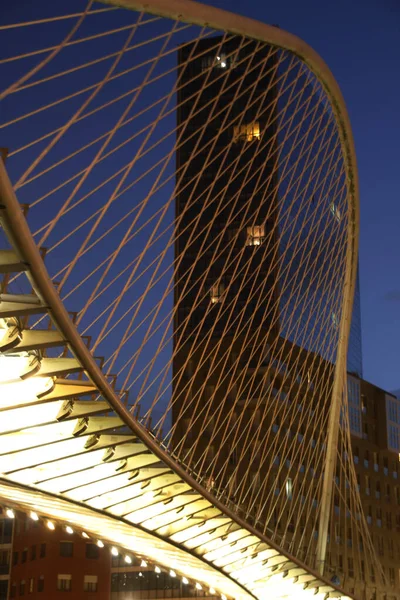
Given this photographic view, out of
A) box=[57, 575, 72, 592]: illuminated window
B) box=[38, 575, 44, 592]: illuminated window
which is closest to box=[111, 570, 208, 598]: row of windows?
box=[57, 575, 72, 592]: illuminated window

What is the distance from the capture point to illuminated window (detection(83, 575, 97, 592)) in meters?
70.8

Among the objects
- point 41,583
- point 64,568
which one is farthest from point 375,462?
point 41,583

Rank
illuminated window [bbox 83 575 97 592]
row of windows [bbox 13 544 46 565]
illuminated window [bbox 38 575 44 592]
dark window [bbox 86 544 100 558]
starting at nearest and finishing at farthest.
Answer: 1. illuminated window [bbox 38 575 44 592]
2. illuminated window [bbox 83 575 97 592]
3. dark window [bbox 86 544 100 558]
4. row of windows [bbox 13 544 46 565]

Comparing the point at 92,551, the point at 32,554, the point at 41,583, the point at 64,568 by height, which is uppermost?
the point at 92,551

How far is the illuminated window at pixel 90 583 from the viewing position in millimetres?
70750

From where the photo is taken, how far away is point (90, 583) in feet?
233

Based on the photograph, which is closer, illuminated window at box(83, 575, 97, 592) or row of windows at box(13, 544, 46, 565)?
illuminated window at box(83, 575, 97, 592)

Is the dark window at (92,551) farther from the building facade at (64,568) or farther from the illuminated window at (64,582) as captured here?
the illuminated window at (64,582)

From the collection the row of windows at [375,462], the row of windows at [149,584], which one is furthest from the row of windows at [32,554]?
the row of windows at [375,462]

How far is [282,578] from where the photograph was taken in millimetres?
37344

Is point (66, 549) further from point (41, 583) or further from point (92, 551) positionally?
point (41, 583)

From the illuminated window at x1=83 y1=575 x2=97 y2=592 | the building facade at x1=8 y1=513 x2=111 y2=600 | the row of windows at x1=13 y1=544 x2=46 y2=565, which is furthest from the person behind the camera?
the row of windows at x1=13 y1=544 x2=46 y2=565

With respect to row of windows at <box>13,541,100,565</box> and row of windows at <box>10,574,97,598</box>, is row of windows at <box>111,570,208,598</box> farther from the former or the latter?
row of windows at <box>13,541,100,565</box>

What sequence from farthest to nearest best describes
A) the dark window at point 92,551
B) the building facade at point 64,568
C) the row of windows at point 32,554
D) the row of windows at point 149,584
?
1. the row of windows at point 149,584
2. the row of windows at point 32,554
3. the dark window at point 92,551
4. the building facade at point 64,568
